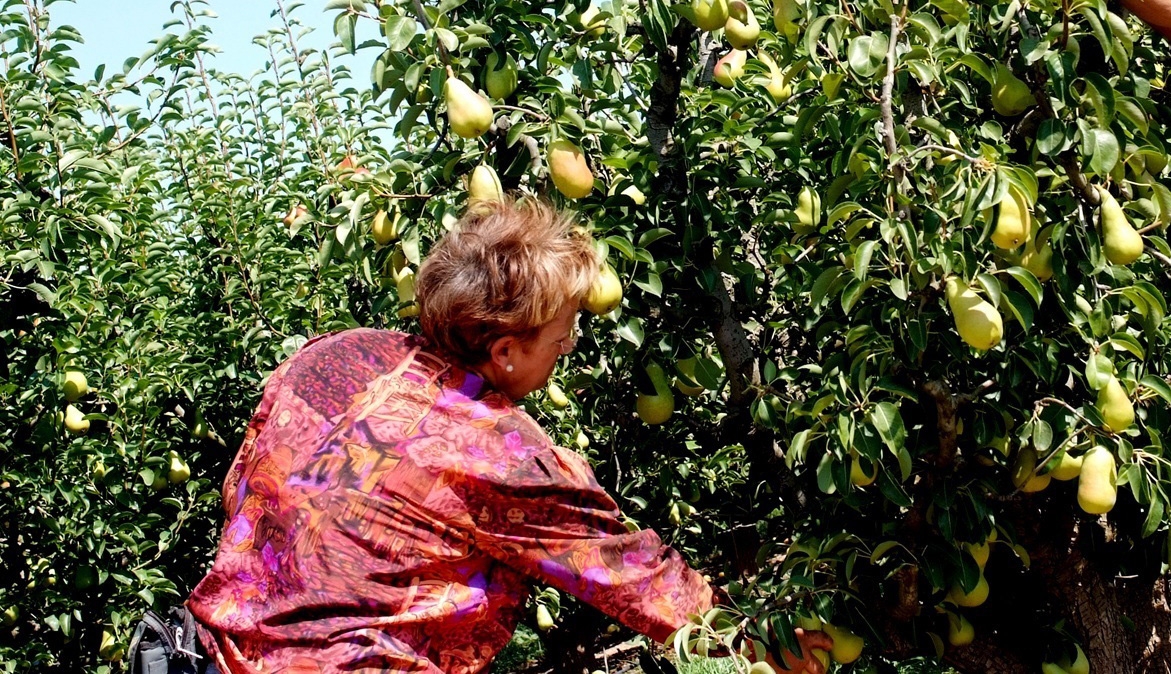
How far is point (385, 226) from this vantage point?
2.26 meters

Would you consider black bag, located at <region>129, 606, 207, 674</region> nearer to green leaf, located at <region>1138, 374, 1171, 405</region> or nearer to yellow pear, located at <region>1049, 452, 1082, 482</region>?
yellow pear, located at <region>1049, 452, 1082, 482</region>

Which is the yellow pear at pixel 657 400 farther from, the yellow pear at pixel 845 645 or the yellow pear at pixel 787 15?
the yellow pear at pixel 787 15

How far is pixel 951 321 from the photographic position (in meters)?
1.93

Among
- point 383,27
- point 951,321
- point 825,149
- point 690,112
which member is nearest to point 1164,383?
point 951,321

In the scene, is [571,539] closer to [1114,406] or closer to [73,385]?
[1114,406]

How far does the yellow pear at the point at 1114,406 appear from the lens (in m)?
1.85

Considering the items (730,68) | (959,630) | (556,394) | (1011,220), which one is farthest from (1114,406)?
(556,394)

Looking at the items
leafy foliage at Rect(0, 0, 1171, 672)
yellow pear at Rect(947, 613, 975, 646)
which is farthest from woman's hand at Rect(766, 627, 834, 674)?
yellow pear at Rect(947, 613, 975, 646)

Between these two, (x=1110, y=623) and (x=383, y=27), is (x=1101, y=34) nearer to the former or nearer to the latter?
(x=383, y=27)

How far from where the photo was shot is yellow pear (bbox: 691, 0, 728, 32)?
205cm

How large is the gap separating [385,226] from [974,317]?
1048 millimetres

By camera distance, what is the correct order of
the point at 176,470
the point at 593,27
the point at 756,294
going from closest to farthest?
the point at 593,27
the point at 756,294
the point at 176,470

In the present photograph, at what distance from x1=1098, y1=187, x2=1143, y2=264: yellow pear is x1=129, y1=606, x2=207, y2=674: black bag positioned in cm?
151

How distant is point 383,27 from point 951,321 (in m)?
1.00
